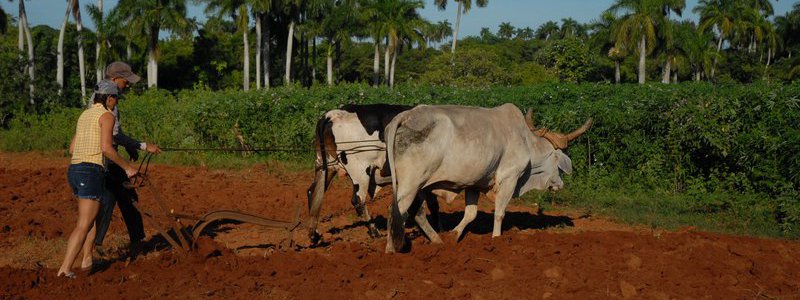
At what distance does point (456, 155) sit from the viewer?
27.9ft

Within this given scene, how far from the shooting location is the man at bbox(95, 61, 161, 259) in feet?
25.9

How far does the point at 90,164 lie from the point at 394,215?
9.74 ft

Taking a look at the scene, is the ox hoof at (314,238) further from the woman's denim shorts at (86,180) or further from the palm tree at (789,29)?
the palm tree at (789,29)

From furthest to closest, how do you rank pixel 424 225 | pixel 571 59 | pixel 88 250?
1. pixel 571 59
2. pixel 424 225
3. pixel 88 250

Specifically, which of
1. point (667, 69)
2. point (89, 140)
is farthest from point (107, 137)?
point (667, 69)

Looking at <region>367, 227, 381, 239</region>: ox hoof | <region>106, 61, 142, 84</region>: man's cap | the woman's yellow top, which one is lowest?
<region>367, 227, 381, 239</region>: ox hoof

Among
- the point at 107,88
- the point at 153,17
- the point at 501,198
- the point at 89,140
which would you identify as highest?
the point at 153,17

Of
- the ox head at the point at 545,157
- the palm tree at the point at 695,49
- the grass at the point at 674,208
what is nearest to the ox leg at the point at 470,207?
the ox head at the point at 545,157

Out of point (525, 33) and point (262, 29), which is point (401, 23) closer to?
point (262, 29)

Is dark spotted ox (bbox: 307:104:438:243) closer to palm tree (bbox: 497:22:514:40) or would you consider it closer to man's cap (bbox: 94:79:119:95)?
man's cap (bbox: 94:79:119:95)

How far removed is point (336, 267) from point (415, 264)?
0.76m

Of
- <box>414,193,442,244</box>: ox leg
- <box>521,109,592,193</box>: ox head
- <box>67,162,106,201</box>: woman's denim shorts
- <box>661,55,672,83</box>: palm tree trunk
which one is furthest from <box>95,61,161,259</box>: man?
<box>661,55,672,83</box>: palm tree trunk

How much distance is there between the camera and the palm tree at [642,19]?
49.1m

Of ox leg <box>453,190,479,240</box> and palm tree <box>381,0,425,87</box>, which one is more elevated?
palm tree <box>381,0,425,87</box>
